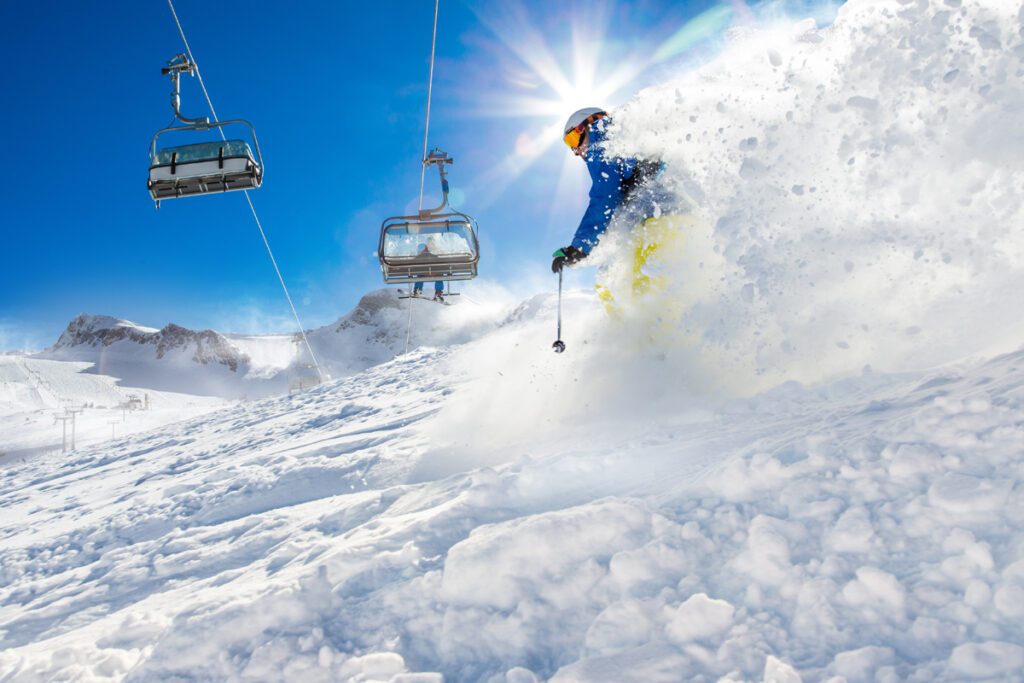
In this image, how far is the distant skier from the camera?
5352 mm

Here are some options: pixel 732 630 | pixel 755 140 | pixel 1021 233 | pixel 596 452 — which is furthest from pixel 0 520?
pixel 1021 233

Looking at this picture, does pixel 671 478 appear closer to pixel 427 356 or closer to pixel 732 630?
pixel 732 630

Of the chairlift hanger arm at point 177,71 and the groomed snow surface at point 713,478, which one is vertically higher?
the chairlift hanger arm at point 177,71

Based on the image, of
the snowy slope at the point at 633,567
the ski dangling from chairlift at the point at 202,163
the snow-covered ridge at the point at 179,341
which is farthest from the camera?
the snow-covered ridge at the point at 179,341

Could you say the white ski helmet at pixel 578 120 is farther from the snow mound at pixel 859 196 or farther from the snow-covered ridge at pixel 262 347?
the snow-covered ridge at pixel 262 347

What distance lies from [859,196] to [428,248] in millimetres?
5832

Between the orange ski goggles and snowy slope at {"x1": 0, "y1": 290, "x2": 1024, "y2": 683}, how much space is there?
10.5 feet

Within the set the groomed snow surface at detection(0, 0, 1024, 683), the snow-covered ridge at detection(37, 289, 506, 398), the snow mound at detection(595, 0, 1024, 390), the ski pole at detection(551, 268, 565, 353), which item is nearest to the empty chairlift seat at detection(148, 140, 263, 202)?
the groomed snow surface at detection(0, 0, 1024, 683)

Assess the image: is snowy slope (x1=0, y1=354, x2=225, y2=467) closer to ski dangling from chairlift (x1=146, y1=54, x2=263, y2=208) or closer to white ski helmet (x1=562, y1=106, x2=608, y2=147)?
ski dangling from chairlift (x1=146, y1=54, x2=263, y2=208)

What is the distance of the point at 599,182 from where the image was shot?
18.5ft

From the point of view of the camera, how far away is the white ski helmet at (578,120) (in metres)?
5.72

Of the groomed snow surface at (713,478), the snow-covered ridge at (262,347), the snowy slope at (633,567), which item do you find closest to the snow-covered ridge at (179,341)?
the snow-covered ridge at (262,347)

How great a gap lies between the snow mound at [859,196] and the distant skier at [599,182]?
55 cm

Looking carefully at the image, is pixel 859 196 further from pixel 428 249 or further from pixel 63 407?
pixel 63 407
